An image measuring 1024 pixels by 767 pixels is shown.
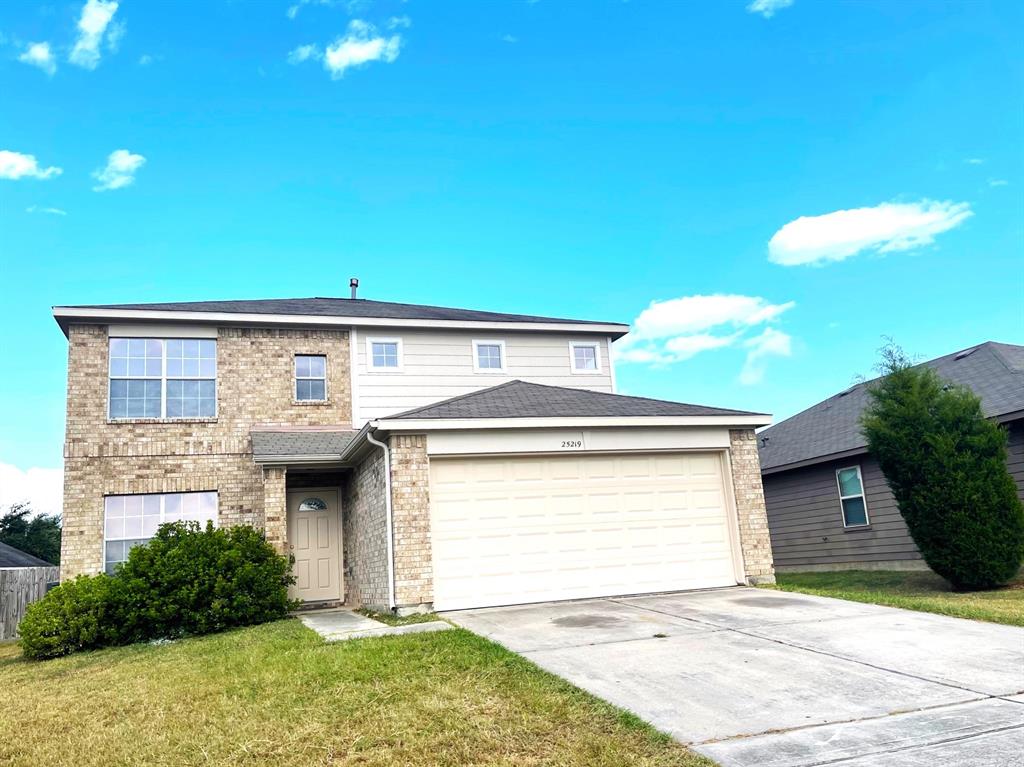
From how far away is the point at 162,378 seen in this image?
13.8 m

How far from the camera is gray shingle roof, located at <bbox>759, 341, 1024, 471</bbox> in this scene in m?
13.6

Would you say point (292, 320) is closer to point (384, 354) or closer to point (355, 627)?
point (384, 354)

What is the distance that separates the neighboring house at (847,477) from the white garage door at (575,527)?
18.3ft

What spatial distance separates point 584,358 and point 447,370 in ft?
10.4

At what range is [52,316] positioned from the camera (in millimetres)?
13156

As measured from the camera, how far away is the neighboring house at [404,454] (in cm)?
1041

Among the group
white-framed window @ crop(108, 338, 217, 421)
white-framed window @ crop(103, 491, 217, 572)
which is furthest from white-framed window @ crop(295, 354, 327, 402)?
white-framed window @ crop(103, 491, 217, 572)

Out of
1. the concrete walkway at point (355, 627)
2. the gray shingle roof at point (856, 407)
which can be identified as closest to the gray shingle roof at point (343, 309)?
the gray shingle roof at point (856, 407)

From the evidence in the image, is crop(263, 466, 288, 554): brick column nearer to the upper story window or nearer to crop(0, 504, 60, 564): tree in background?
the upper story window

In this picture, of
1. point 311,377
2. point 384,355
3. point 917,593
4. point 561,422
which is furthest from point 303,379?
point 917,593

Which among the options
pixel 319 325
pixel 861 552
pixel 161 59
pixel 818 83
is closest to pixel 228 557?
pixel 319 325

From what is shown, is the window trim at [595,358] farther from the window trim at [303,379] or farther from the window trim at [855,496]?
the window trim at [855,496]

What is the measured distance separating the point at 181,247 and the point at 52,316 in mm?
4292

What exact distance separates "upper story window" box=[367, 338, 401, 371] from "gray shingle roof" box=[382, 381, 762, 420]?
3275mm
